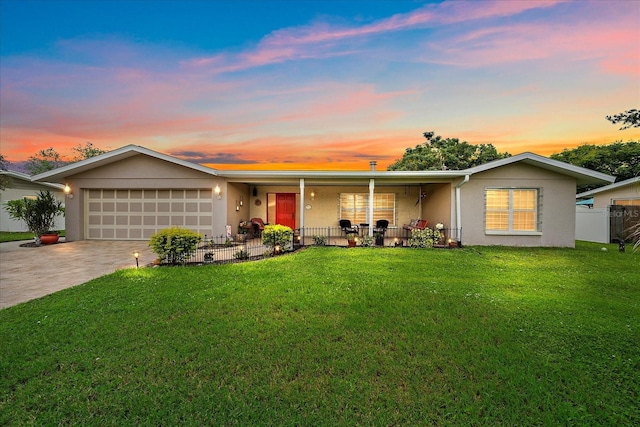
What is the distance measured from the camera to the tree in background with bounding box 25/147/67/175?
38.6 m

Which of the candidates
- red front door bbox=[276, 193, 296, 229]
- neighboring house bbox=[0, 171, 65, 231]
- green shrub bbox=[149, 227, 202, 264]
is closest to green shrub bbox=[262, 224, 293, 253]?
green shrub bbox=[149, 227, 202, 264]

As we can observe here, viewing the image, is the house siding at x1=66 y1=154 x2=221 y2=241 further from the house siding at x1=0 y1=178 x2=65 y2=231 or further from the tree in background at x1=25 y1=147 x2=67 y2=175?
the tree in background at x1=25 y1=147 x2=67 y2=175

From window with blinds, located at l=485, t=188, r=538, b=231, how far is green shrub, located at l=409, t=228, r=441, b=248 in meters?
2.46

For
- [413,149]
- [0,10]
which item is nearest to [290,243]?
[0,10]

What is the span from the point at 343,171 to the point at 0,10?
14246mm

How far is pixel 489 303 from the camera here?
5.11 metres

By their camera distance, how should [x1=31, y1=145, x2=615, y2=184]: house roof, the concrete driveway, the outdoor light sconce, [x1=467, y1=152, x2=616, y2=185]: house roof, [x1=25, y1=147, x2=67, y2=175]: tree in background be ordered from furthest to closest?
1. [x1=25, y1=147, x2=67, y2=175]: tree in background
2. the outdoor light sconce
3. [x1=31, y1=145, x2=615, y2=184]: house roof
4. [x1=467, y1=152, x2=616, y2=185]: house roof
5. the concrete driveway

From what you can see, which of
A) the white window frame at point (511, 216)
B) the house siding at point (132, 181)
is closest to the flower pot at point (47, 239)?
the house siding at point (132, 181)

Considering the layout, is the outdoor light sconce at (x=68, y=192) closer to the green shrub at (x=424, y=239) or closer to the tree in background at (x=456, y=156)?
the green shrub at (x=424, y=239)

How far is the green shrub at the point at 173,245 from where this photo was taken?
827 centimetres

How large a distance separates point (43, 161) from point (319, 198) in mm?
42930

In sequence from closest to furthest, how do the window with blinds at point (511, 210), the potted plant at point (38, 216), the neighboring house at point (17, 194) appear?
the window with blinds at point (511, 210), the potted plant at point (38, 216), the neighboring house at point (17, 194)

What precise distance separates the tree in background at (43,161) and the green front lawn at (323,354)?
45.5 metres

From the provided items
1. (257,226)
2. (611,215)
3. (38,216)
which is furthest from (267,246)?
(611,215)
